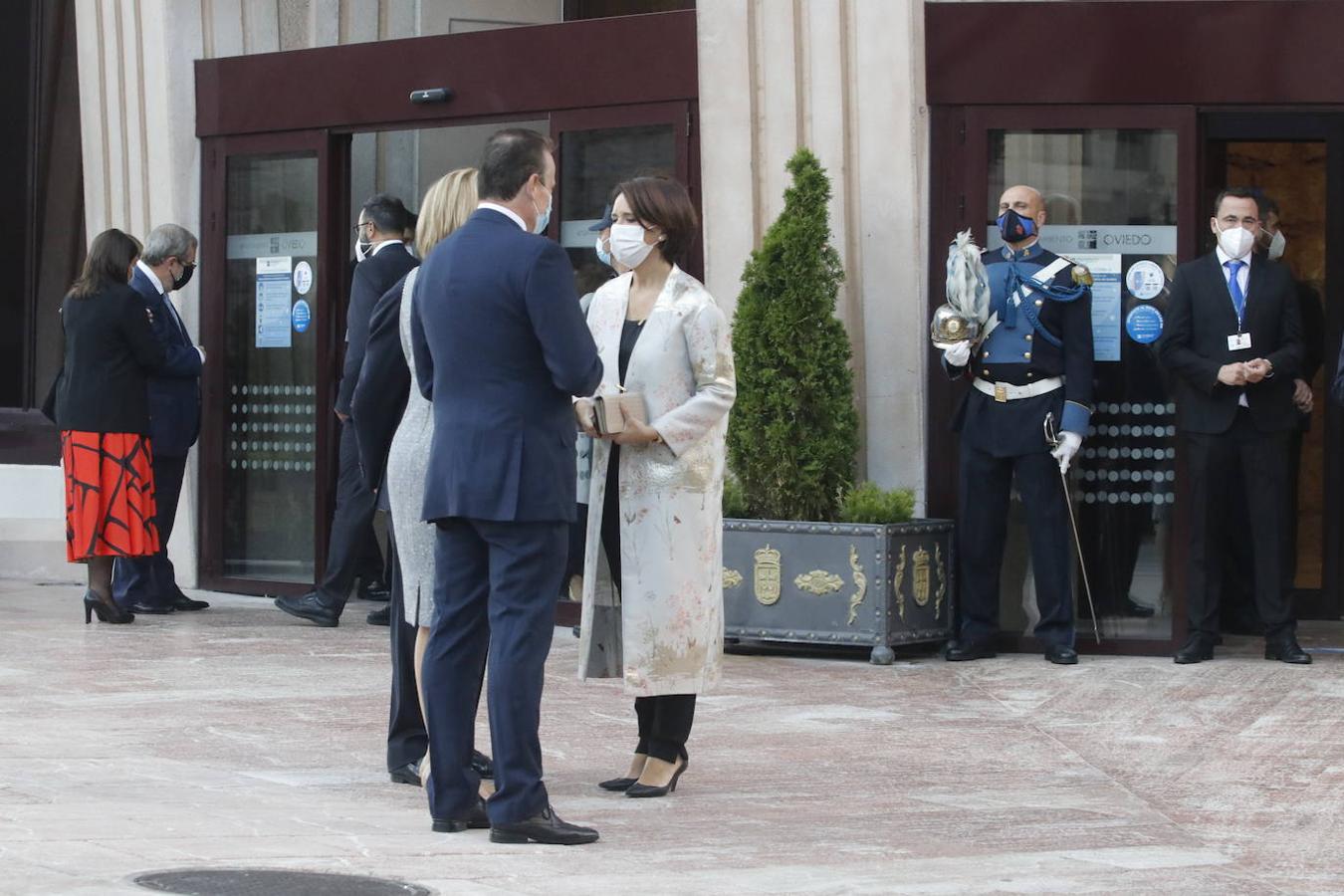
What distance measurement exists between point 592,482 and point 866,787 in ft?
3.92

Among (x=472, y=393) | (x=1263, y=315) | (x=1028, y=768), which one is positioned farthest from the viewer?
(x=1263, y=315)

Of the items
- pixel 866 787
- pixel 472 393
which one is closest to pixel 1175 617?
pixel 866 787

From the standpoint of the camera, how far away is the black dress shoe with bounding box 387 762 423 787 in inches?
253

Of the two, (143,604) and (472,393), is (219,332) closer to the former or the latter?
(143,604)

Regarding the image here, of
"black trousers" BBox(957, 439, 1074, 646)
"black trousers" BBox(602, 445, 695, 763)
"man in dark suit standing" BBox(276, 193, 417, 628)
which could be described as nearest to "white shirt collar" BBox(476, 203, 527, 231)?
"black trousers" BBox(602, 445, 695, 763)

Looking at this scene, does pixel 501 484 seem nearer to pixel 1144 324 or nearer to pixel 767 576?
pixel 767 576

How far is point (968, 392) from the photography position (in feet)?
31.0

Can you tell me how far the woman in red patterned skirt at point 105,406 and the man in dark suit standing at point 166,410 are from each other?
0.36m

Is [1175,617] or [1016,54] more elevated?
[1016,54]

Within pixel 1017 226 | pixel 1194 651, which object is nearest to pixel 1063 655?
pixel 1194 651

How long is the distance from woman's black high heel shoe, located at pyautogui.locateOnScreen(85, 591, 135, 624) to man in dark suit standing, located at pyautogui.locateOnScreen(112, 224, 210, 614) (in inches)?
7.8

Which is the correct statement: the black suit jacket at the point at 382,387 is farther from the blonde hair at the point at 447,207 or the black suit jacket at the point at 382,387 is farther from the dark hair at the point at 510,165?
the dark hair at the point at 510,165

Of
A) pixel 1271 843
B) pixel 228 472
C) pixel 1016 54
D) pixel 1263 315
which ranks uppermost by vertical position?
pixel 1016 54

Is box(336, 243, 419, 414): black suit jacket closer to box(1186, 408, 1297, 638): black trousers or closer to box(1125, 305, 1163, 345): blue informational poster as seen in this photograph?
box(1125, 305, 1163, 345): blue informational poster
